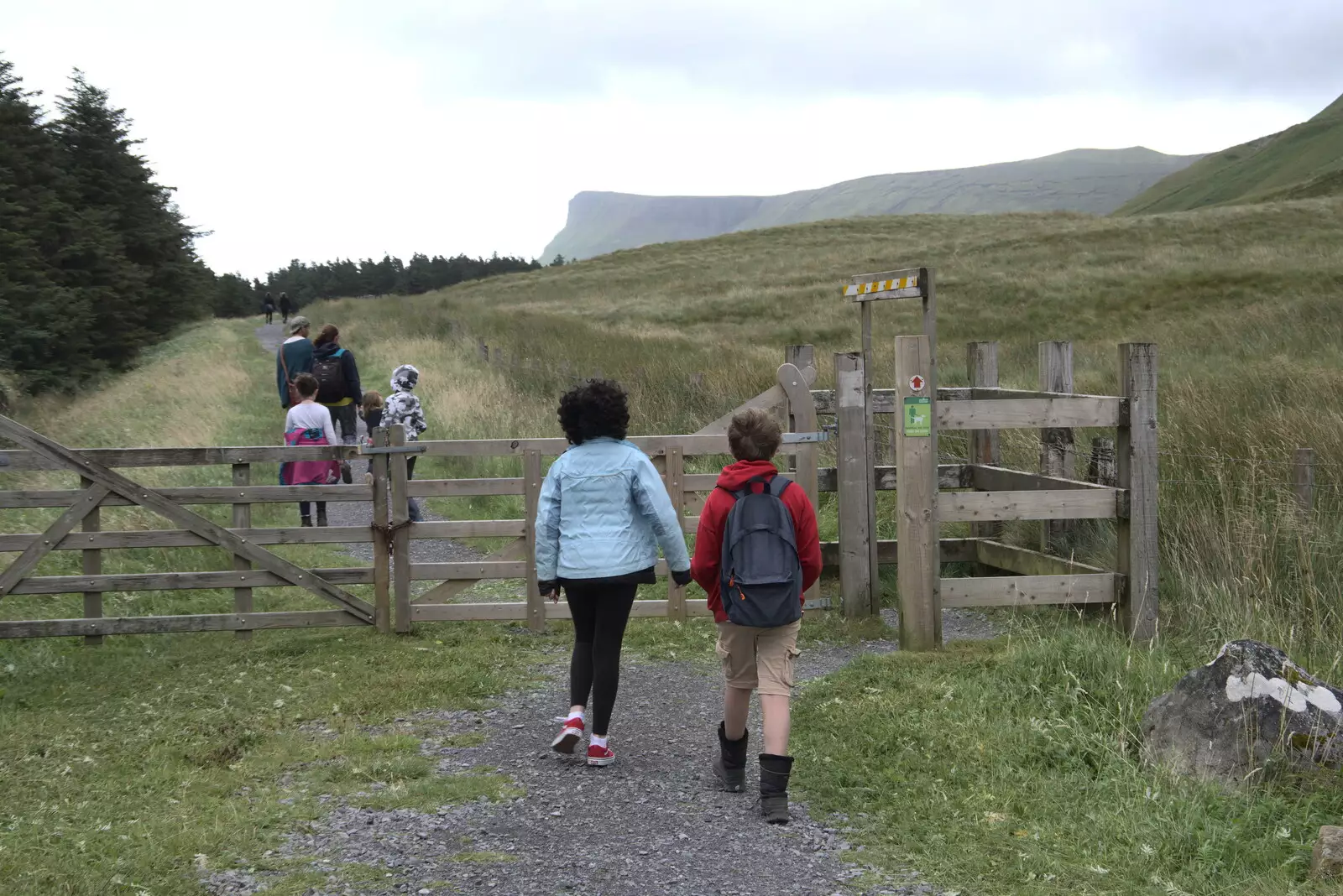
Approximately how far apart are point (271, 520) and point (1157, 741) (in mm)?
9981

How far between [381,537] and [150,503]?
147 centimetres

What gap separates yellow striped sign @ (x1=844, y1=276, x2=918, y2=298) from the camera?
7.33m

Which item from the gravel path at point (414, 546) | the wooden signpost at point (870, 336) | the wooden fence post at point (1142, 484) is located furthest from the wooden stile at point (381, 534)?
the wooden fence post at point (1142, 484)

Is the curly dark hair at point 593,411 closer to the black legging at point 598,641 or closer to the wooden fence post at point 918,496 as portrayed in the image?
the black legging at point 598,641

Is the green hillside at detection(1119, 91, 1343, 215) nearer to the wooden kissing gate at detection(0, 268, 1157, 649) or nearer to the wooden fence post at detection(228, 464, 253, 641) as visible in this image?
the wooden kissing gate at detection(0, 268, 1157, 649)

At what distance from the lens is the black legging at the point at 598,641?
222 inches

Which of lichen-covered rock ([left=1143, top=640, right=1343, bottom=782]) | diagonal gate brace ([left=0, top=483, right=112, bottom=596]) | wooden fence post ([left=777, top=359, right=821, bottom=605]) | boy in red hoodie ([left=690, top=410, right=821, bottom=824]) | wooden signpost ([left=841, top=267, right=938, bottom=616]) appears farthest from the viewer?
wooden fence post ([left=777, top=359, right=821, bottom=605])

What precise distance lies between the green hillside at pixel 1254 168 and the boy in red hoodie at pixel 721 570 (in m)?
106

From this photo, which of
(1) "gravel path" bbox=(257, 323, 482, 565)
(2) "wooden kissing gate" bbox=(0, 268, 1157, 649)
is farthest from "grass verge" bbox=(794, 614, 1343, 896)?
(1) "gravel path" bbox=(257, 323, 482, 565)

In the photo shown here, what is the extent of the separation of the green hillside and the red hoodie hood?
105738 millimetres

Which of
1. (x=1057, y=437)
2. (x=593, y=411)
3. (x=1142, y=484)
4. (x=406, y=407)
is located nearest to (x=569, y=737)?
(x=593, y=411)

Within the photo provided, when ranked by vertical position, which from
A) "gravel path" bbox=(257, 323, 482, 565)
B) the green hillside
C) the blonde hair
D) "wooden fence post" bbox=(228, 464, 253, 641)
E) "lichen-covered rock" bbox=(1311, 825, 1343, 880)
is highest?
the green hillside

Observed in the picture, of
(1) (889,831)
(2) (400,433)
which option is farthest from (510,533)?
(1) (889,831)

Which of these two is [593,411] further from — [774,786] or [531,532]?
[531,532]
